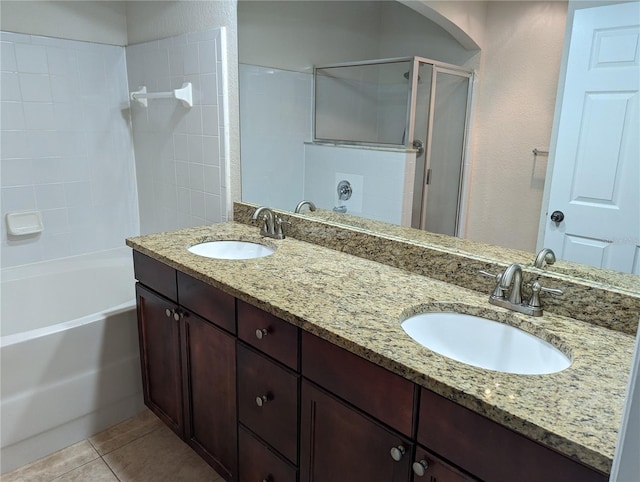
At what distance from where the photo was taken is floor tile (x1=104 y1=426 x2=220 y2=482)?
73.7 inches

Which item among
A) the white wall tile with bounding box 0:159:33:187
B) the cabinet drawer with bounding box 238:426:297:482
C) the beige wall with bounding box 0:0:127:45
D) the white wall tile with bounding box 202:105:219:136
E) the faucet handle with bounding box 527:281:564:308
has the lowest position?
the cabinet drawer with bounding box 238:426:297:482

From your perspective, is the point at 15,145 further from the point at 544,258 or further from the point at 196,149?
the point at 544,258

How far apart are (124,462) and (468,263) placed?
1.60 meters

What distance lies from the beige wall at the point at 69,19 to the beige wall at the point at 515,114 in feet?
7.00

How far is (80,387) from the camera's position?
78.8 inches

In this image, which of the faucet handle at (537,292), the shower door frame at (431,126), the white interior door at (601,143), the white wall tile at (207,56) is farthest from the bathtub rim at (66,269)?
the white interior door at (601,143)

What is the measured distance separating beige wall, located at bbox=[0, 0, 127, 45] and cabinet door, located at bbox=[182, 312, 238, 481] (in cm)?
176

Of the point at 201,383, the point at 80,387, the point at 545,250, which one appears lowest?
the point at 80,387

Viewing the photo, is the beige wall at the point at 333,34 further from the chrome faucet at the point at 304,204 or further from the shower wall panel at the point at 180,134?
the chrome faucet at the point at 304,204

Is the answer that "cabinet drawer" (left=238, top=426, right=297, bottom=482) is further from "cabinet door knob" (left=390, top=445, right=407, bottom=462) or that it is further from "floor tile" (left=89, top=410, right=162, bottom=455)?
"floor tile" (left=89, top=410, right=162, bottom=455)

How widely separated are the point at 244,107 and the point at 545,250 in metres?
1.45

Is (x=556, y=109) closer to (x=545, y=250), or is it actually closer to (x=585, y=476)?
(x=545, y=250)

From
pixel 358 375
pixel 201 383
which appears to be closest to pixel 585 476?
pixel 358 375

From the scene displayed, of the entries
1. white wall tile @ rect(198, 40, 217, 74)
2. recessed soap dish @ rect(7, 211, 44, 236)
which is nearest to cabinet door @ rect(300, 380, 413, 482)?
white wall tile @ rect(198, 40, 217, 74)
